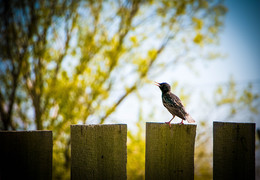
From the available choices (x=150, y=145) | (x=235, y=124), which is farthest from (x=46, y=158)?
(x=235, y=124)

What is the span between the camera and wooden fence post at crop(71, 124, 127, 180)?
1515 millimetres

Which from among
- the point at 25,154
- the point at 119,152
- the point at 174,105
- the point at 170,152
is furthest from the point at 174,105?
the point at 25,154

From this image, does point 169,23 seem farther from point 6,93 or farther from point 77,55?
point 6,93

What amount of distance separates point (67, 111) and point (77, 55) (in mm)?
1116

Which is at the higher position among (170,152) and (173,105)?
(173,105)

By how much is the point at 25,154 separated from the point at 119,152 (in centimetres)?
58

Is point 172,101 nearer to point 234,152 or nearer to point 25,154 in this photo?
point 234,152

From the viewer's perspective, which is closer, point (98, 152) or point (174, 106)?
point (98, 152)

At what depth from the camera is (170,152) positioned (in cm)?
160

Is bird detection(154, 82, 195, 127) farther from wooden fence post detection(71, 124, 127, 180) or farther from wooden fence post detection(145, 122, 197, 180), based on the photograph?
wooden fence post detection(71, 124, 127, 180)

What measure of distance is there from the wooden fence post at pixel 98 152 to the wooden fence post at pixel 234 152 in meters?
0.65

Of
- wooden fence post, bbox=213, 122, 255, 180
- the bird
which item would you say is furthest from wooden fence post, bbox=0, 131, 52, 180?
the bird

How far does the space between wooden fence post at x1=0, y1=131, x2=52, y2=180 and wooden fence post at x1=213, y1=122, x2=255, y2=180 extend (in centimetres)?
112

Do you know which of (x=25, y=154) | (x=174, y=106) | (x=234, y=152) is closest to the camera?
(x=25, y=154)
